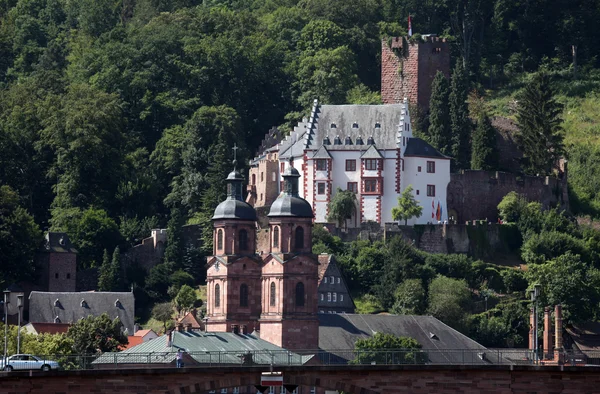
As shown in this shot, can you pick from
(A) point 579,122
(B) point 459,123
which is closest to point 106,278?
(B) point 459,123

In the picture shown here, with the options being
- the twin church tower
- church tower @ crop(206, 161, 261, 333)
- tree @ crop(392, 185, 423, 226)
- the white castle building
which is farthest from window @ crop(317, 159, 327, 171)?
church tower @ crop(206, 161, 261, 333)

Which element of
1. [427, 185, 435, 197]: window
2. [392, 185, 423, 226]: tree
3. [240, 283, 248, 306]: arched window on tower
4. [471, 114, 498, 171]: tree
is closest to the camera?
[240, 283, 248, 306]: arched window on tower

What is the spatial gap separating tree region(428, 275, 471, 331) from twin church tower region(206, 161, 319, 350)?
31.5 feet

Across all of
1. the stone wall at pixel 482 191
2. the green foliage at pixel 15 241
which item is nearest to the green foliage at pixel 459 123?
the stone wall at pixel 482 191

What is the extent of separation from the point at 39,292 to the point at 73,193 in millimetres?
12468

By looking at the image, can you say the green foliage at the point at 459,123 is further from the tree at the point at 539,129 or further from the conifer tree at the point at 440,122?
the tree at the point at 539,129

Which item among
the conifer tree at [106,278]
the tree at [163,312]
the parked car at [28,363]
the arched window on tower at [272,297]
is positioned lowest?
the parked car at [28,363]

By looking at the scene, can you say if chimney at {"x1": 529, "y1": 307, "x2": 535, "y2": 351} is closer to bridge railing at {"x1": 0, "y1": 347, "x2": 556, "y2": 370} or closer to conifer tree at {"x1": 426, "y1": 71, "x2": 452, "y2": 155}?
bridge railing at {"x1": 0, "y1": 347, "x2": 556, "y2": 370}

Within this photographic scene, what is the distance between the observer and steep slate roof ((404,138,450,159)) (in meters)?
156

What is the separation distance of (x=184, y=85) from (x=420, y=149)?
20931 millimetres

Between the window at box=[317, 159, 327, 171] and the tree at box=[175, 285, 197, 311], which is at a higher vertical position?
the window at box=[317, 159, 327, 171]

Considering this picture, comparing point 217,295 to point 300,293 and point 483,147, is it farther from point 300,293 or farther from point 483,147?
point 483,147

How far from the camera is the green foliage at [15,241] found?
148 metres

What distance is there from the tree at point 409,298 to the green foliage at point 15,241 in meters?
19.8
